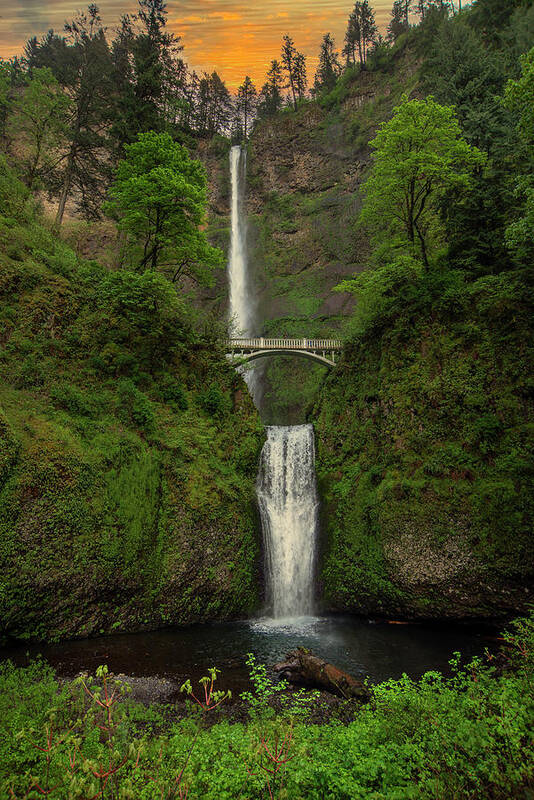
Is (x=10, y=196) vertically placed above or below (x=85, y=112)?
below

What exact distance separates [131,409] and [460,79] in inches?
951

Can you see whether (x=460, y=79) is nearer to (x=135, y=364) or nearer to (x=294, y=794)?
(x=135, y=364)

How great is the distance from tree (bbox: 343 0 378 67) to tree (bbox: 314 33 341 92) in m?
1.78

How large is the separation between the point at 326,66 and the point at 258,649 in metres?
69.2

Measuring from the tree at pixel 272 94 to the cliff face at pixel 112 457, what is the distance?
5123 centimetres

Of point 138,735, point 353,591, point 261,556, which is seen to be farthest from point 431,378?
point 138,735

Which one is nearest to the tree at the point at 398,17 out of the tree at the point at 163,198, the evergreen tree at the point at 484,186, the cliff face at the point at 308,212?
the cliff face at the point at 308,212

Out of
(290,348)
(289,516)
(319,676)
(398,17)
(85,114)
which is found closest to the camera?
(319,676)

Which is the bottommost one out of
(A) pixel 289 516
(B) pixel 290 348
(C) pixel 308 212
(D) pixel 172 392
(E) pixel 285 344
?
(A) pixel 289 516

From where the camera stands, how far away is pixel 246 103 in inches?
2148

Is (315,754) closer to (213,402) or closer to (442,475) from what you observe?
(442,475)

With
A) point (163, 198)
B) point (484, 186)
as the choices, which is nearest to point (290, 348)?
point (163, 198)

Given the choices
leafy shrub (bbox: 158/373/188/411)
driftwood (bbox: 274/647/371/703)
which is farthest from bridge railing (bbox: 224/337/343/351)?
driftwood (bbox: 274/647/371/703)

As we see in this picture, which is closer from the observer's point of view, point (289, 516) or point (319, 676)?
point (319, 676)
